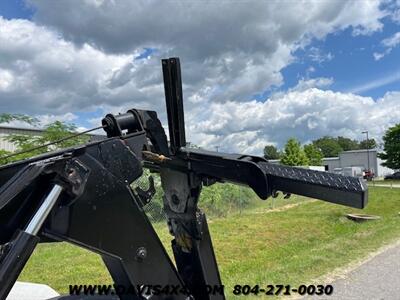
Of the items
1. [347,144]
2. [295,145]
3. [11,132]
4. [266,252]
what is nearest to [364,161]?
[295,145]

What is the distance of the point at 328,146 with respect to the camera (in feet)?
436

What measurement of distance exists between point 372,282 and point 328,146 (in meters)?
131

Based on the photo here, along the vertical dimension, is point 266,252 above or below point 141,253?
below

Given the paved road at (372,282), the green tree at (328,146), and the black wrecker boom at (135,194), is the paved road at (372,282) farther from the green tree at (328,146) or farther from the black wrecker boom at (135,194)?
the green tree at (328,146)

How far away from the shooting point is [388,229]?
11.0 meters

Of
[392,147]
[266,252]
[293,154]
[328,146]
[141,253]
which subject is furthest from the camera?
[328,146]

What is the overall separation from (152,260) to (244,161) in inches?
28.6

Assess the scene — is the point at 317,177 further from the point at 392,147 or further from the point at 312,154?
the point at 312,154

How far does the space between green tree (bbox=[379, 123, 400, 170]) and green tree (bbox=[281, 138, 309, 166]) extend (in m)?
12.2

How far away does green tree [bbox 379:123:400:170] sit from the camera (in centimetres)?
6625

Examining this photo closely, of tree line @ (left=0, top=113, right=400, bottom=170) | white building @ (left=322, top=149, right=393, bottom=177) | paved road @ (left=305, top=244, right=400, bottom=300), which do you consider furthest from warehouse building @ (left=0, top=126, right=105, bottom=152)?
white building @ (left=322, top=149, right=393, bottom=177)

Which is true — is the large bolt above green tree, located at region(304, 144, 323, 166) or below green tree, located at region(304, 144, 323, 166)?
below

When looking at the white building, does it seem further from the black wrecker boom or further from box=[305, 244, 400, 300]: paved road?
the black wrecker boom

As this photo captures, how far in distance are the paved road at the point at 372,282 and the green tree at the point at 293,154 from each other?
212 feet
